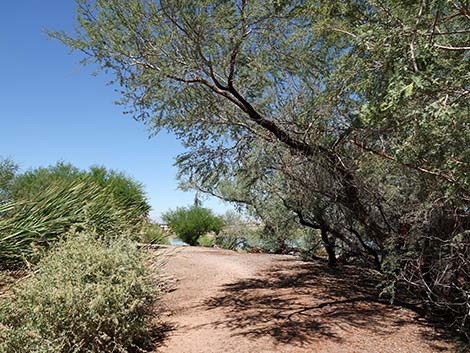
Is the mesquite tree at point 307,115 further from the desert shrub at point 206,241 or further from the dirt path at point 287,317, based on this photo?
the desert shrub at point 206,241

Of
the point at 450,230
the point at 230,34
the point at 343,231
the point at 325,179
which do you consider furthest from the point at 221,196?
the point at 450,230

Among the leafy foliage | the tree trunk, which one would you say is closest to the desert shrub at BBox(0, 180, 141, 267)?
the leafy foliage

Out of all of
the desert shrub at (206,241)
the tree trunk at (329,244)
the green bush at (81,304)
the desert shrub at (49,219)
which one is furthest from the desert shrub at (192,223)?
the green bush at (81,304)

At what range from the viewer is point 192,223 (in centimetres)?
2116

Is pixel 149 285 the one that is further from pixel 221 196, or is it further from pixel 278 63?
pixel 221 196

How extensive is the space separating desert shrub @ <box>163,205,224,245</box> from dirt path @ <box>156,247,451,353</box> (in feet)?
37.1

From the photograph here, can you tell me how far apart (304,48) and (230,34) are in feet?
4.63

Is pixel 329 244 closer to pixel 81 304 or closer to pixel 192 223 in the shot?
pixel 81 304

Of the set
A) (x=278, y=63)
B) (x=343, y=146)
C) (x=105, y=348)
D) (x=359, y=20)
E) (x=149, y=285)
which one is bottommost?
(x=105, y=348)

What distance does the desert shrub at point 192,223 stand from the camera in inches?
834

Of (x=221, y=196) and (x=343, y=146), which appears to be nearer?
(x=343, y=146)

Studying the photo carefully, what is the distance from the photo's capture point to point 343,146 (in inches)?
253

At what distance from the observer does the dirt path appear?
5.01 m

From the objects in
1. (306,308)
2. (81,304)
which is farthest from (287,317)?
(81,304)
